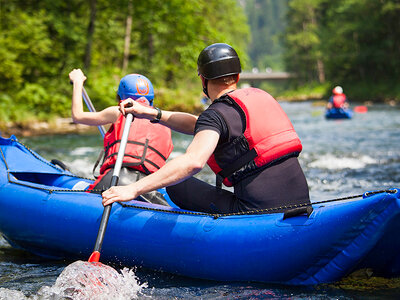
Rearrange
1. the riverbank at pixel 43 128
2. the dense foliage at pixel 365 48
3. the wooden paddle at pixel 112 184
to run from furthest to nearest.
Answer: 1. the dense foliage at pixel 365 48
2. the riverbank at pixel 43 128
3. the wooden paddle at pixel 112 184

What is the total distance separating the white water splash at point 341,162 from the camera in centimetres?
806

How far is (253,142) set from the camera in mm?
2945

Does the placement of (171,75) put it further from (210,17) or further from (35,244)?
(35,244)

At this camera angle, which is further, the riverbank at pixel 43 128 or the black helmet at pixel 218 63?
the riverbank at pixel 43 128

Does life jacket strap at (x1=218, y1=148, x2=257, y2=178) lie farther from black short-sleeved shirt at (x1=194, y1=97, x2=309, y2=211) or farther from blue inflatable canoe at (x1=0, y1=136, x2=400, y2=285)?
blue inflatable canoe at (x1=0, y1=136, x2=400, y2=285)

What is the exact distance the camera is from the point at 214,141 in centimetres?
278

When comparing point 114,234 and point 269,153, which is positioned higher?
point 269,153

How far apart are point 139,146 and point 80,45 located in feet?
49.1

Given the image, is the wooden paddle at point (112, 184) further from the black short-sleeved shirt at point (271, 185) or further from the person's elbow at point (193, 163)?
the black short-sleeved shirt at point (271, 185)

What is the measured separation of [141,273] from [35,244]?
1.02m

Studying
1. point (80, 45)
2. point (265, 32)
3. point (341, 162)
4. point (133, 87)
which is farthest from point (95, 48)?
point (265, 32)

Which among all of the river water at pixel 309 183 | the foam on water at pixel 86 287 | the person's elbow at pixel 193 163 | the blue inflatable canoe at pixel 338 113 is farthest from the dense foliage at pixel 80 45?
the person's elbow at pixel 193 163

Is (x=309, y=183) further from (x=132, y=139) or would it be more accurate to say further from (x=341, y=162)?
(x=132, y=139)

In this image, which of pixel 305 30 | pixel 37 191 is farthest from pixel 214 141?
pixel 305 30
